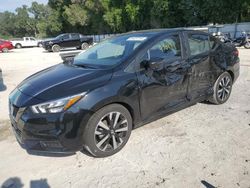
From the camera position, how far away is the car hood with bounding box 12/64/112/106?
2.93 m

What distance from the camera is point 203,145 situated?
3430mm

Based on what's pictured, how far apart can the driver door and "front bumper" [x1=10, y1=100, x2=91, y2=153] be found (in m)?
0.99

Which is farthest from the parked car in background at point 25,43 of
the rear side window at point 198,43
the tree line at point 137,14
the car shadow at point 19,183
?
the car shadow at point 19,183

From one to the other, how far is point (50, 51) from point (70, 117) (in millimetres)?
19955

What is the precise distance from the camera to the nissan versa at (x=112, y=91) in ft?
9.38

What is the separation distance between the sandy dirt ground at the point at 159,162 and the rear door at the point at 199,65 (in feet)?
1.84

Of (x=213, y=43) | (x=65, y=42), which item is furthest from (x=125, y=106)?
(x=65, y=42)

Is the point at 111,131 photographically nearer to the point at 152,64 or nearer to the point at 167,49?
the point at 152,64

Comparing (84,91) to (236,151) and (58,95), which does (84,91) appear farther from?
(236,151)

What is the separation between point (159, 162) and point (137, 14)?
3739cm

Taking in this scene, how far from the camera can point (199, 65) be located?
4223mm

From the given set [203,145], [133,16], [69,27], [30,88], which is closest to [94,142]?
[30,88]

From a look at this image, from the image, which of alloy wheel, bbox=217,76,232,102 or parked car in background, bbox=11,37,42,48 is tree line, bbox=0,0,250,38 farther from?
alloy wheel, bbox=217,76,232,102

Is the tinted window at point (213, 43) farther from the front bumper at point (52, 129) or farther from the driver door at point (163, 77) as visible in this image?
the front bumper at point (52, 129)
